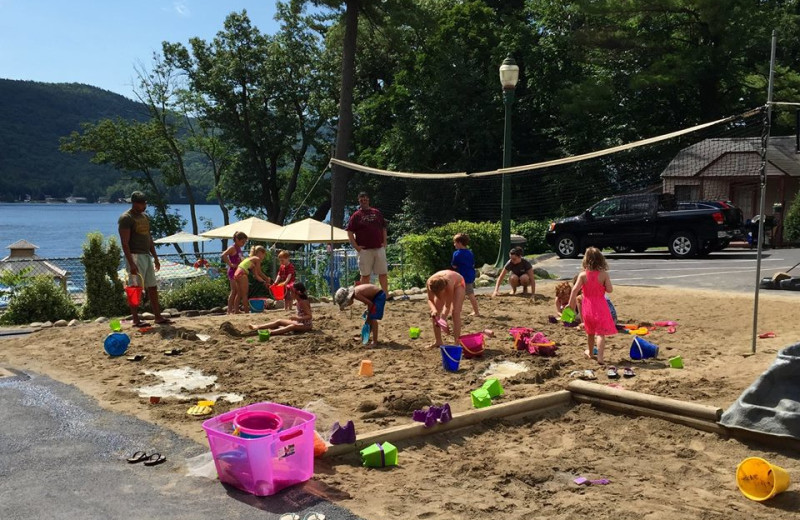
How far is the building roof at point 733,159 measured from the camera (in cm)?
2455

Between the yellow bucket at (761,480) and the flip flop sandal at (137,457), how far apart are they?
382 centimetres

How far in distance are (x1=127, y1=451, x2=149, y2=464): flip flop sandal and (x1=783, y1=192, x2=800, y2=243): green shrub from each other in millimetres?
22449

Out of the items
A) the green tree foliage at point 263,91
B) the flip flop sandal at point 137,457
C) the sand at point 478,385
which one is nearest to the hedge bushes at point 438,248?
the sand at point 478,385

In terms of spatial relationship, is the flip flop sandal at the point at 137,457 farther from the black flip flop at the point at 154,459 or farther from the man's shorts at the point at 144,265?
→ the man's shorts at the point at 144,265

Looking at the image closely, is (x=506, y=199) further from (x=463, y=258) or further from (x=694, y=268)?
(x=463, y=258)

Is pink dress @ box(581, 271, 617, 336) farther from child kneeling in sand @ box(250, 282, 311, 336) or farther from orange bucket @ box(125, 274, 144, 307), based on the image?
orange bucket @ box(125, 274, 144, 307)

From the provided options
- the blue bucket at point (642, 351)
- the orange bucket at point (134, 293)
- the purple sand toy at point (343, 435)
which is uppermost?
the orange bucket at point (134, 293)

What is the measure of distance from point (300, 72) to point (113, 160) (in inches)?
494

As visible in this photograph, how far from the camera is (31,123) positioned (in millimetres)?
114375

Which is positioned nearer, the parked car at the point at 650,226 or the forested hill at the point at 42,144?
the parked car at the point at 650,226

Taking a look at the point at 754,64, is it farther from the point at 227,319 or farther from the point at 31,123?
the point at 31,123

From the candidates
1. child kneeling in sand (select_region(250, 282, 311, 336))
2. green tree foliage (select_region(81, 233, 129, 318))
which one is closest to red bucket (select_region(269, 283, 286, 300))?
child kneeling in sand (select_region(250, 282, 311, 336))

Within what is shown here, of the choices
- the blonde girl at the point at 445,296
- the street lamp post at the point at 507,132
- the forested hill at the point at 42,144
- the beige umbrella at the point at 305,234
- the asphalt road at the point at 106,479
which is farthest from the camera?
the forested hill at the point at 42,144

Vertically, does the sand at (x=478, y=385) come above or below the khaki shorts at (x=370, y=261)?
below
